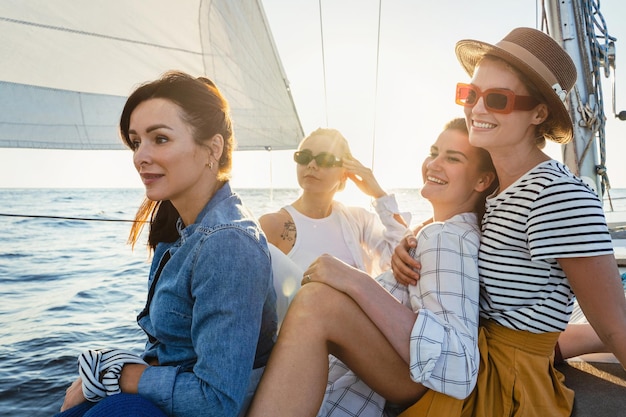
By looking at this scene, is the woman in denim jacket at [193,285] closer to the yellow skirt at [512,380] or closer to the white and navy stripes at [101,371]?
the white and navy stripes at [101,371]

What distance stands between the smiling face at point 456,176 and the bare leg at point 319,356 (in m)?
0.65

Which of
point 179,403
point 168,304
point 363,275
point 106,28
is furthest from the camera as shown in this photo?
point 106,28

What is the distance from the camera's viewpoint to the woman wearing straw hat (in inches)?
51.9

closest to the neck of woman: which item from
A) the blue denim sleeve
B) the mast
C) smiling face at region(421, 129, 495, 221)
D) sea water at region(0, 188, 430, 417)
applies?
sea water at region(0, 188, 430, 417)

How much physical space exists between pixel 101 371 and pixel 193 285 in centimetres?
33

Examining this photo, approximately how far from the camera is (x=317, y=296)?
1.41 m

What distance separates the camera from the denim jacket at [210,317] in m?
1.18

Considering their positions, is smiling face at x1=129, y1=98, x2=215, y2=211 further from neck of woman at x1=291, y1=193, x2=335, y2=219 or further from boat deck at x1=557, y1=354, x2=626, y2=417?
neck of woman at x1=291, y1=193, x2=335, y2=219

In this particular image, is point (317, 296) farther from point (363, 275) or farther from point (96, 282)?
point (96, 282)

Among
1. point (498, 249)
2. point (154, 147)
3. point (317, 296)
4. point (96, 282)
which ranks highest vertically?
point (154, 147)

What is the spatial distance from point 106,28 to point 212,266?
2.50 m

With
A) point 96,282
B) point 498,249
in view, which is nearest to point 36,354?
point 96,282

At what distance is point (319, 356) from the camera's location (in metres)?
1.36

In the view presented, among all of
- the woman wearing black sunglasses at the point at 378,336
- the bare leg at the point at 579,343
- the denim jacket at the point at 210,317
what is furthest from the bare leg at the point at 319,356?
the bare leg at the point at 579,343
